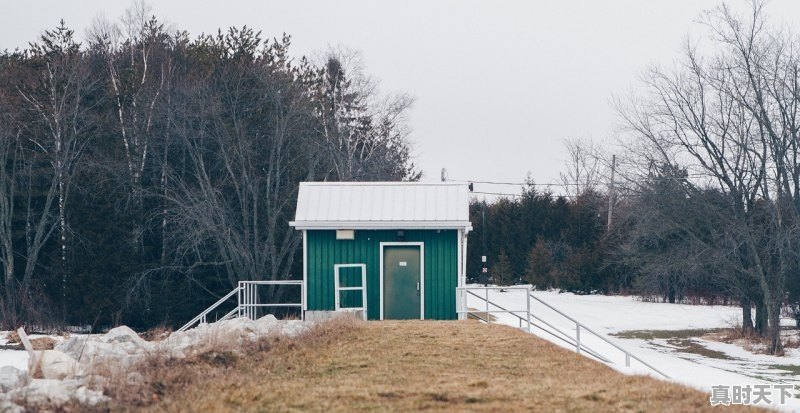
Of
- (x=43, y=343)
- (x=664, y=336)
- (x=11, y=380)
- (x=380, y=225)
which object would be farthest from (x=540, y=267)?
(x=11, y=380)

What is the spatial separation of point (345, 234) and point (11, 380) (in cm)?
1253

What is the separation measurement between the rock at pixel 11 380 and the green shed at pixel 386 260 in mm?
11725

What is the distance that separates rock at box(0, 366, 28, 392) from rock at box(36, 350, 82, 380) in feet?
1.69

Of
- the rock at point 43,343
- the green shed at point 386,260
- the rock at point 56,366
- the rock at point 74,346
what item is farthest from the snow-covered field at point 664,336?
the rock at point 43,343

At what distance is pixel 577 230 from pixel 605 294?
4.96 m

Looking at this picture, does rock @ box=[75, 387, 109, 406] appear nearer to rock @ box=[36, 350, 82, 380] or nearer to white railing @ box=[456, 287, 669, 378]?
rock @ box=[36, 350, 82, 380]

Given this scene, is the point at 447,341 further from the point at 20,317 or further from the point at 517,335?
the point at 20,317

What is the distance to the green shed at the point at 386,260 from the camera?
80.1 ft

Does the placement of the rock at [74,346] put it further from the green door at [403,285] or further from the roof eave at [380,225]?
the green door at [403,285]

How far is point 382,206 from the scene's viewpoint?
25.0m

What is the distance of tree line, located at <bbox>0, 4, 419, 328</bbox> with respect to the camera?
36469 mm

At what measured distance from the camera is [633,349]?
28.2 m

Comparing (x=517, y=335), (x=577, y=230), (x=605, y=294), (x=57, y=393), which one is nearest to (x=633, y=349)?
(x=517, y=335)

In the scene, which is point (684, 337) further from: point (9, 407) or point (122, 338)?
point (9, 407)
